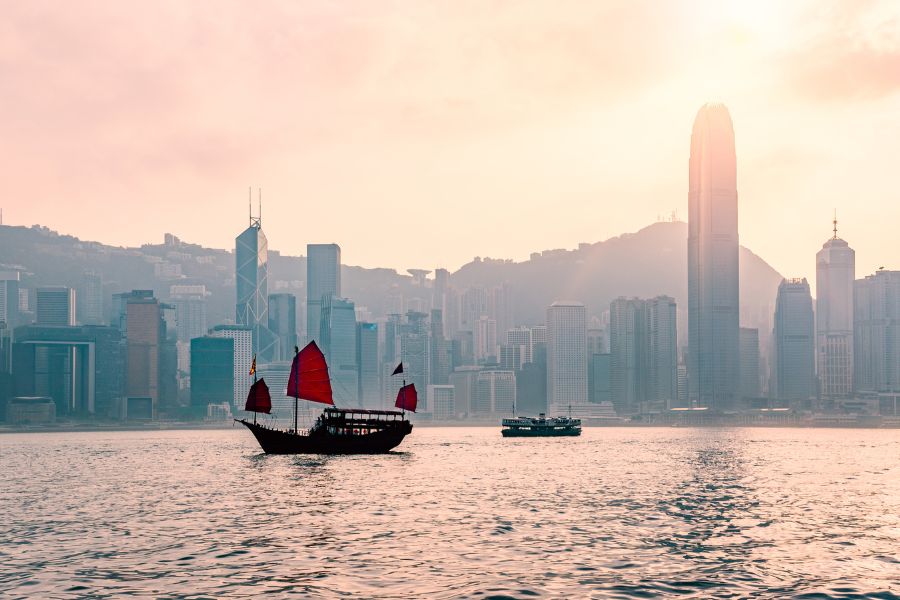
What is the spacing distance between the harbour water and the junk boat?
26.0 metres

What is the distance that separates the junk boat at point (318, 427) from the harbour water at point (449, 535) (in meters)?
26.0

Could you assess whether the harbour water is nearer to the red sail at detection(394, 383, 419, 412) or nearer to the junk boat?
the junk boat

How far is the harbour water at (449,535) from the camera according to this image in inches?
1780

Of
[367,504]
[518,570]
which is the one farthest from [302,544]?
[367,504]

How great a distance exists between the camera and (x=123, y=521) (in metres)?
68.5

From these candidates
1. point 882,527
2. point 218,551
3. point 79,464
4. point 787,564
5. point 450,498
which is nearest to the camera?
point 787,564

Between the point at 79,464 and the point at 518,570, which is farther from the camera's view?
the point at 79,464

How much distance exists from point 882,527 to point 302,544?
38.1 metres

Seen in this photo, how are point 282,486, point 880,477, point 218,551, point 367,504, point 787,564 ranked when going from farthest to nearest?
point 880,477 → point 282,486 → point 367,504 → point 218,551 → point 787,564

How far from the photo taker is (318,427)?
15425cm

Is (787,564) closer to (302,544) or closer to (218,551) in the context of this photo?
(302,544)

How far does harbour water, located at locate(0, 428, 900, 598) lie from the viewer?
148 feet

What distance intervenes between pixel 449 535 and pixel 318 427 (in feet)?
314

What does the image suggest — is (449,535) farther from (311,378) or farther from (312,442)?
(312,442)
